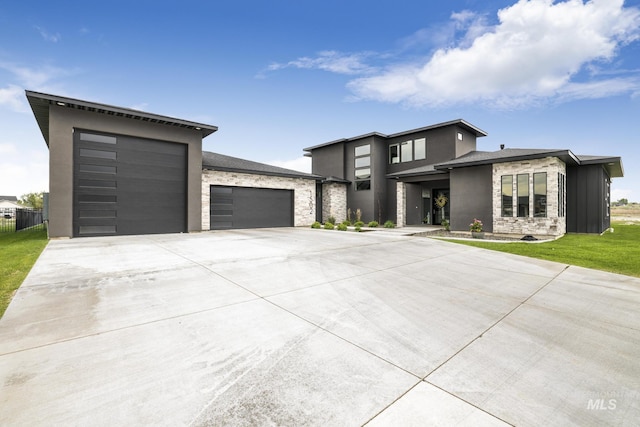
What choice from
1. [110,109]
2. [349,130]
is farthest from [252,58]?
[349,130]

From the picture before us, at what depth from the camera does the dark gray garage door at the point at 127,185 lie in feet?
38.0

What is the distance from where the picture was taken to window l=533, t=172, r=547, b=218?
41.1 feet

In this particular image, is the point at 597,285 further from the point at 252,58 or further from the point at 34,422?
the point at 252,58

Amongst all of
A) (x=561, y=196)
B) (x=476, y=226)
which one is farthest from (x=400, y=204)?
(x=561, y=196)

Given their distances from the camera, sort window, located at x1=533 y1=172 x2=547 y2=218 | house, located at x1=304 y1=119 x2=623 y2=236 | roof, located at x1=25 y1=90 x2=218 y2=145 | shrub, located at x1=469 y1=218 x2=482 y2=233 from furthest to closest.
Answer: shrub, located at x1=469 y1=218 x2=482 y2=233
house, located at x1=304 y1=119 x2=623 y2=236
window, located at x1=533 y1=172 x2=547 y2=218
roof, located at x1=25 y1=90 x2=218 y2=145

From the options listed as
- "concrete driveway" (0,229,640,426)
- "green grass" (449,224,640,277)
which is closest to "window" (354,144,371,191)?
"green grass" (449,224,640,277)

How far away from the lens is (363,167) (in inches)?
897

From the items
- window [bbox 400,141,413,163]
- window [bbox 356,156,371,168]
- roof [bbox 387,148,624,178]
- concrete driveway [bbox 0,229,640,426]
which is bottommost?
concrete driveway [bbox 0,229,640,426]

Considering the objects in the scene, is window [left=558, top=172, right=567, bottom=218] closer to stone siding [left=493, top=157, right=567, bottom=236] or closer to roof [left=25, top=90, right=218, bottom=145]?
stone siding [left=493, top=157, right=567, bottom=236]

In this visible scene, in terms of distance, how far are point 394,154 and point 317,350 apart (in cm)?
2201

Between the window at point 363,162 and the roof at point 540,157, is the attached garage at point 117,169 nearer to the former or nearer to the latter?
the window at point 363,162

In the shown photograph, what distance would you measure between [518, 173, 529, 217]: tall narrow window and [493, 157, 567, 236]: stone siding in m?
0.14

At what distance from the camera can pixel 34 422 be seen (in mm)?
1634

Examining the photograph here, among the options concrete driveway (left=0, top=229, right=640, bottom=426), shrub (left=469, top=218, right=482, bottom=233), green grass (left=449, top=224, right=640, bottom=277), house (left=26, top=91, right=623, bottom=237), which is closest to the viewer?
concrete driveway (left=0, top=229, right=640, bottom=426)
